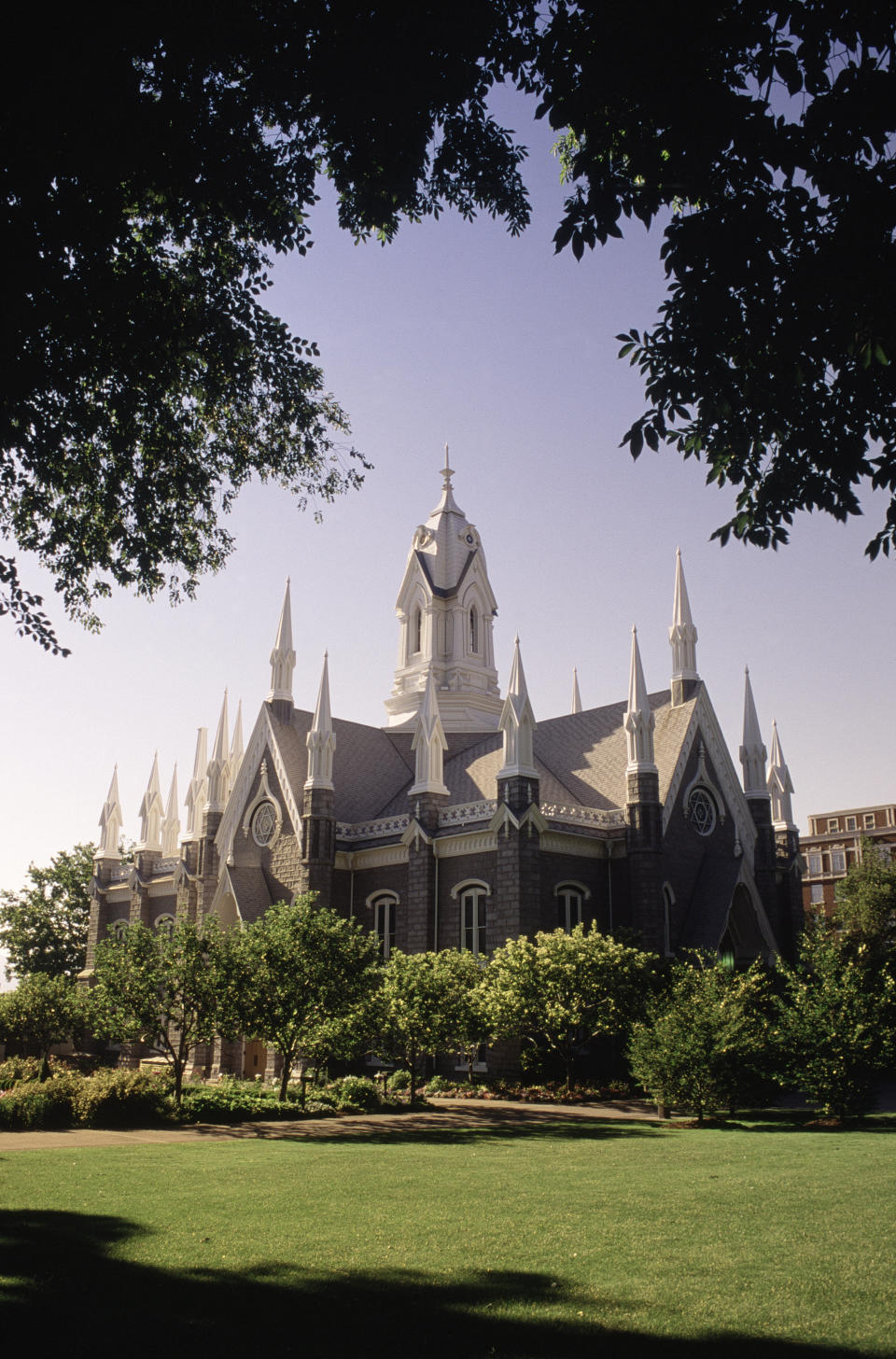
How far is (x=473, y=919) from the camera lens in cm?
3244

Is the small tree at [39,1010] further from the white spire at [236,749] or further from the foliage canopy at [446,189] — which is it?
the foliage canopy at [446,189]

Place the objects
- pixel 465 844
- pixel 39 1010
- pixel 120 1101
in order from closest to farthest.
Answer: pixel 120 1101
pixel 465 844
pixel 39 1010

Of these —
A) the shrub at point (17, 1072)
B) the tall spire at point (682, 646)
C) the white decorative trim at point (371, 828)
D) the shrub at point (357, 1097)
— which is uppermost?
the tall spire at point (682, 646)

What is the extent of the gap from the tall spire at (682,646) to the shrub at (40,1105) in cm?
2357

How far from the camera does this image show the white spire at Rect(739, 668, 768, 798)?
125ft

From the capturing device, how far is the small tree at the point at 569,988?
2692 cm

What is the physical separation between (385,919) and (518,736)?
8.36m

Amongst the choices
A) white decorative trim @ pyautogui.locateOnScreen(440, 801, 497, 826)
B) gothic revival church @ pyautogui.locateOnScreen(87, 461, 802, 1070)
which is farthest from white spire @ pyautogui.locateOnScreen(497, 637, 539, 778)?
white decorative trim @ pyautogui.locateOnScreen(440, 801, 497, 826)

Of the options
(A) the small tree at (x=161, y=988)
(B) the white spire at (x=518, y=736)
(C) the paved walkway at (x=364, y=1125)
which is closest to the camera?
(C) the paved walkway at (x=364, y=1125)

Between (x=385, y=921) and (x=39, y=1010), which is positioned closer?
(x=39, y=1010)

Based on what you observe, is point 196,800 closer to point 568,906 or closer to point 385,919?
point 385,919

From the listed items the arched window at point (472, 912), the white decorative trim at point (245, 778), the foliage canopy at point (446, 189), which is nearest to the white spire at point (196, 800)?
the white decorative trim at point (245, 778)

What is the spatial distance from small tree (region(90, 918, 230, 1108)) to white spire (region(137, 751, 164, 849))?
75.6 feet

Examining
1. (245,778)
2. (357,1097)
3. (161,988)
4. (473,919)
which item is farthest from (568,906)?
(245,778)
